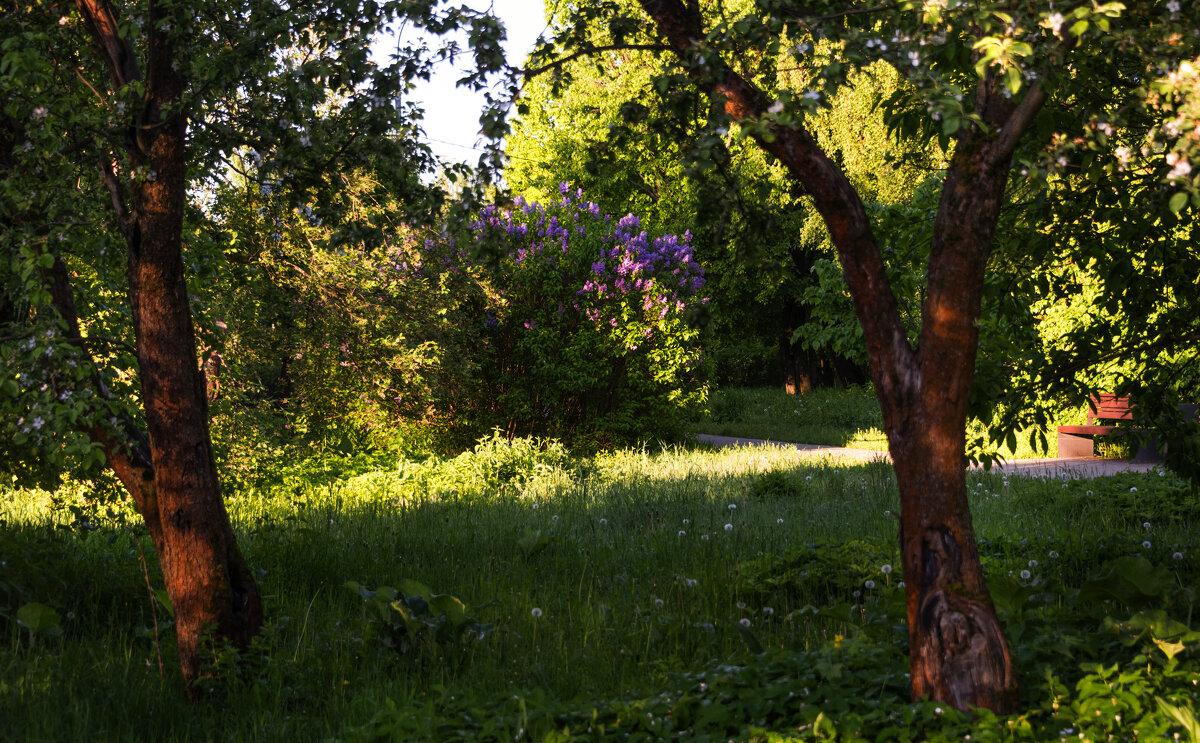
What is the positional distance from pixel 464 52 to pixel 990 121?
84.8 inches

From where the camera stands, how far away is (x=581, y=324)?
14.4 m

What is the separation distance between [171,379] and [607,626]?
2593 millimetres

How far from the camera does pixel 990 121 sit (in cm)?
348

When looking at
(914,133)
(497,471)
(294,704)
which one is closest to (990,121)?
(914,133)

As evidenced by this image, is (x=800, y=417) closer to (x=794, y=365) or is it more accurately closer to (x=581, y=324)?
(x=794, y=365)

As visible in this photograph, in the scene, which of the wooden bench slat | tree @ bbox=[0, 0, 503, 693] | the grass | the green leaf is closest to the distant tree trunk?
the grass

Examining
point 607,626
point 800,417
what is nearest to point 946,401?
point 607,626

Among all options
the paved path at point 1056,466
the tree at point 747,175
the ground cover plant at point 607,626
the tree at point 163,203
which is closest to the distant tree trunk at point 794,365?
the tree at point 747,175

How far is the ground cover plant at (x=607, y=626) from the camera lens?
3486 millimetres

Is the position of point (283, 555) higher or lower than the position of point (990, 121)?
lower

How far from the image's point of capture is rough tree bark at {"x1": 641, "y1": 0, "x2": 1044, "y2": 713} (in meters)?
3.31

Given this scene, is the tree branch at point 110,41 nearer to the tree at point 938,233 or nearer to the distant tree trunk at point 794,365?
the tree at point 938,233

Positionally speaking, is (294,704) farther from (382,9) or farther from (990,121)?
(990,121)

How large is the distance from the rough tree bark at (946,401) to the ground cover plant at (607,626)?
24 cm
